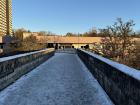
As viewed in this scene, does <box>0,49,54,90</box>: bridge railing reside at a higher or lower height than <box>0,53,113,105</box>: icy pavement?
higher

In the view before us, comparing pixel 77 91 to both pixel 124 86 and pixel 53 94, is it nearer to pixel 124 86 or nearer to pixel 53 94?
pixel 53 94

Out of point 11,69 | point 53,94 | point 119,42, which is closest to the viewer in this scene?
point 53,94

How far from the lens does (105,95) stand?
487 inches

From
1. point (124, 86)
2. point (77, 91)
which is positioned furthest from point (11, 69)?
point (124, 86)

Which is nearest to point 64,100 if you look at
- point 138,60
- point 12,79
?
point 12,79

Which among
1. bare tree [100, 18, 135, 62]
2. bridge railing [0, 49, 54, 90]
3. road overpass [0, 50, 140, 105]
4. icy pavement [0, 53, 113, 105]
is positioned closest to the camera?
road overpass [0, 50, 140, 105]

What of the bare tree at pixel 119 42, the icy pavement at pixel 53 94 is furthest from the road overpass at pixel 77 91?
the bare tree at pixel 119 42

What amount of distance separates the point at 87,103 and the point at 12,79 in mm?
6083

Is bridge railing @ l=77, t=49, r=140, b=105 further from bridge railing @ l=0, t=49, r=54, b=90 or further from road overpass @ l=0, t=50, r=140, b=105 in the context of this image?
bridge railing @ l=0, t=49, r=54, b=90

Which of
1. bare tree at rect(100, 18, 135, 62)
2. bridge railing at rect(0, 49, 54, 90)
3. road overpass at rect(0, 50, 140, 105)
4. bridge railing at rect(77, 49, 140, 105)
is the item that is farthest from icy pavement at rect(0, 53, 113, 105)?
bare tree at rect(100, 18, 135, 62)

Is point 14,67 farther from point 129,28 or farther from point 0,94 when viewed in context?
point 129,28

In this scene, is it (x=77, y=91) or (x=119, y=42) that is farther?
(x=119, y=42)

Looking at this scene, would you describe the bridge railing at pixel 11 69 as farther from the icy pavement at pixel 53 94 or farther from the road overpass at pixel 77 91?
the icy pavement at pixel 53 94

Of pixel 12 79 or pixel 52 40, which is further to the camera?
pixel 52 40
